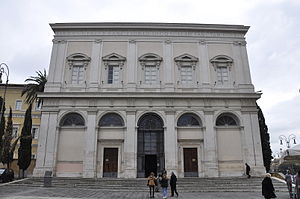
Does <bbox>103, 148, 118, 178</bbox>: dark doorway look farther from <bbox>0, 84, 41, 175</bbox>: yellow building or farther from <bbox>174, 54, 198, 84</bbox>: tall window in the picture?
<bbox>0, 84, 41, 175</bbox>: yellow building

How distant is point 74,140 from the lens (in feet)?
73.6

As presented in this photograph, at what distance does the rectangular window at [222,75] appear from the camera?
24.7m

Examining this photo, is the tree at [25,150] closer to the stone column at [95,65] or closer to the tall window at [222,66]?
the stone column at [95,65]

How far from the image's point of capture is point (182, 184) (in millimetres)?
18484

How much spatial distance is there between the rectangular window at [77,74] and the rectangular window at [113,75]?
2.64 metres

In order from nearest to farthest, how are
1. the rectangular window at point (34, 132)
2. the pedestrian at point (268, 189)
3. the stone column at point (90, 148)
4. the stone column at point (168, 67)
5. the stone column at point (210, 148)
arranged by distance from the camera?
1. the pedestrian at point (268, 189)
2. the stone column at point (90, 148)
3. the stone column at point (210, 148)
4. the stone column at point (168, 67)
5. the rectangular window at point (34, 132)

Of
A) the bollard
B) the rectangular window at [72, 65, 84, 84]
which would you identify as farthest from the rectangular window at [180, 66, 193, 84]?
the bollard

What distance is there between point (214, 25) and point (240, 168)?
14.4 meters

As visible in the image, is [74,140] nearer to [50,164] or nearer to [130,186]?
[50,164]

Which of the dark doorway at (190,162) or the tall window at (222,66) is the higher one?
the tall window at (222,66)

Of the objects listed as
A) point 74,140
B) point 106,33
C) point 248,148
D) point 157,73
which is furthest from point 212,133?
point 106,33

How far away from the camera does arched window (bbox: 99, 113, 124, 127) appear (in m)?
23.0

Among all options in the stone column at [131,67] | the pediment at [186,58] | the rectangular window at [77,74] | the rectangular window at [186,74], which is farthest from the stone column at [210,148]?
the rectangular window at [77,74]

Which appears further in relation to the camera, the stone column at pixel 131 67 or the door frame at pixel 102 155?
the stone column at pixel 131 67
